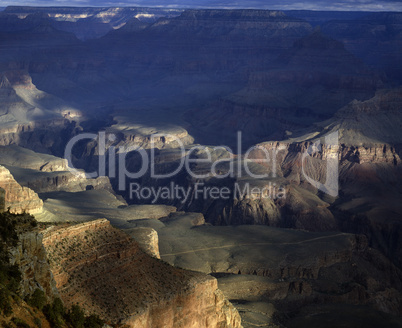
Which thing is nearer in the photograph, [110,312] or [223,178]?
[110,312]

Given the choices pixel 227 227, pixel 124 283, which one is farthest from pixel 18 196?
pixel 124 283

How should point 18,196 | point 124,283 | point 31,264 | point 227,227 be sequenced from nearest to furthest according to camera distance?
point 31,264
point 124,283
point 18,196
point 227,227

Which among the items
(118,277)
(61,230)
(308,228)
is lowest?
(308,228)

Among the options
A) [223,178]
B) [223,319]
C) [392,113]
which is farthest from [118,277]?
[392,113]

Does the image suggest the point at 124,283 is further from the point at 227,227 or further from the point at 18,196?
the point at 227,227

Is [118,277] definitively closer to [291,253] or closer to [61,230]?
[61,230]

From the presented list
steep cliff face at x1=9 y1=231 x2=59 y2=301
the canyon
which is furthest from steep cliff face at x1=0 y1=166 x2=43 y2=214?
steep cliff face at x1=9 y1=231 x2=59 y2=301

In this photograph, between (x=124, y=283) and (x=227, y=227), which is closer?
(x=124, y=283)
